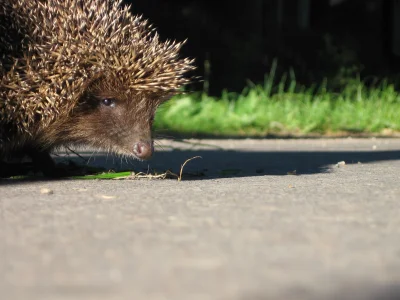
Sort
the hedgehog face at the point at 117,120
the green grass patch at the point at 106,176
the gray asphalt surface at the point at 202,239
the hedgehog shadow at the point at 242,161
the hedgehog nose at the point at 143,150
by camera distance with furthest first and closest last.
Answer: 1. the hedgehog shadow at the point at 242,161
2. the hedgehog face at the point at 117,120
3. the hedgehog nose at the point at 143,150
4. the green grass patch at the point at 106,176
5. the gray asphalt surface at the point at 202,239

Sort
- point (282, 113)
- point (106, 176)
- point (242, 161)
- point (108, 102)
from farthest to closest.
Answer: point (282, 113)
point (242, 161)
point (108, 102)
point (106, 176)

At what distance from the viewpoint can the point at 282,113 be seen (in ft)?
46.3

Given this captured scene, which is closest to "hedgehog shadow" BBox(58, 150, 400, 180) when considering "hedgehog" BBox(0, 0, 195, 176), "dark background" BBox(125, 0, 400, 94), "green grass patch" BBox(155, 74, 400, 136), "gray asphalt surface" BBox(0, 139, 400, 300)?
"hedgehog" BBox(0, 0, 195, 176)

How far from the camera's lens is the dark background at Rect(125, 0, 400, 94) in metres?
16.6

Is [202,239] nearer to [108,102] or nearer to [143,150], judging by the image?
[143,150]

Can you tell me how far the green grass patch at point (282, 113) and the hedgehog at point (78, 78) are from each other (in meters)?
6.57

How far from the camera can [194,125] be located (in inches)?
521

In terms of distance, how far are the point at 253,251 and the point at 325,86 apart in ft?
46.9

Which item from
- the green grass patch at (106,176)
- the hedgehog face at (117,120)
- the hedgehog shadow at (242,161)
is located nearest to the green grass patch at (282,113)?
the hedgehog shadow at (242,161)

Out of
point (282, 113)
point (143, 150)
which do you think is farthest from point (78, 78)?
point (282, 113)

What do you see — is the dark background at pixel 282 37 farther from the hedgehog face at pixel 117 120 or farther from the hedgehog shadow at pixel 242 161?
the hedgehog face at pixel 117 120

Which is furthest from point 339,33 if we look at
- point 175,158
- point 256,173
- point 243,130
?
point 256,173

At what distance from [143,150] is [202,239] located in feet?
8.95

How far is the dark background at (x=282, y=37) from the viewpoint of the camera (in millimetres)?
16625
